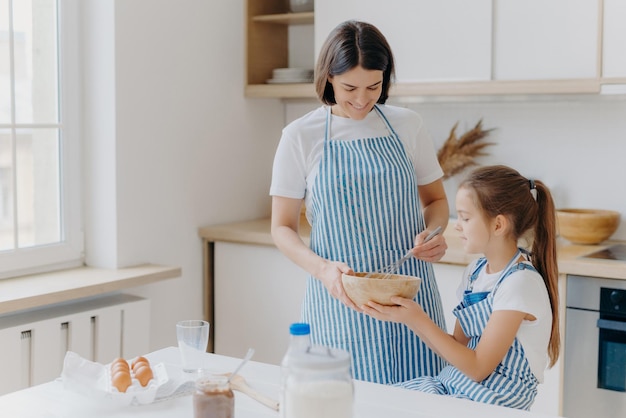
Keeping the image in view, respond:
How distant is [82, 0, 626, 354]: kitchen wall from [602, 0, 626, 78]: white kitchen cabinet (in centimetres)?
37

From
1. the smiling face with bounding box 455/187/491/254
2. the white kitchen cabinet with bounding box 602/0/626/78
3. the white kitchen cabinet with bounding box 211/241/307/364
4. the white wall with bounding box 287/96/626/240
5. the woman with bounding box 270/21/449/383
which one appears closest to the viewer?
the smiling face with bounding box 455/187/491/254

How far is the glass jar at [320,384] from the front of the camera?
1.15m

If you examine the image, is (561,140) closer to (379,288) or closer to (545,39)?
(545,39)

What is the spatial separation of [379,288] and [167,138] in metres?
1.66

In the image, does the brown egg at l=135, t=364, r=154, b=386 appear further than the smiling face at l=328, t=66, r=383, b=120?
No

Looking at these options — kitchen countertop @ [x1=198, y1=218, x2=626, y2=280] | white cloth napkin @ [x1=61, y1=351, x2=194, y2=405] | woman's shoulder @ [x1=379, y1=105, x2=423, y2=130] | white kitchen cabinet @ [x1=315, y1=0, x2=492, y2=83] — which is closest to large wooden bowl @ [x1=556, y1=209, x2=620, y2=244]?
kitchen countertop @ [x1=198, y1=218, x2=626, y2=280]

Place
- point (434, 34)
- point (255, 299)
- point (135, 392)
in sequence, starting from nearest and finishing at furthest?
1. point (135, 392)
2. point (434, 34)
3. point (255, 299)

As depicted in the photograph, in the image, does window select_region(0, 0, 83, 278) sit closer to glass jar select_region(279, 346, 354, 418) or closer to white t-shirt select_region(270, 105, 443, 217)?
white t-shirt select_region(270, 105, 443, 217)

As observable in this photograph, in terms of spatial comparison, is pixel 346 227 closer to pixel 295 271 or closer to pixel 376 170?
pixel 376 170

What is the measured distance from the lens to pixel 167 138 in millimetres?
3096

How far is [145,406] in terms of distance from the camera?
1517 mm

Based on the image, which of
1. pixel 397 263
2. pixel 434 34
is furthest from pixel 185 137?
pixel 397 263

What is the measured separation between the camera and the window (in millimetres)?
2684

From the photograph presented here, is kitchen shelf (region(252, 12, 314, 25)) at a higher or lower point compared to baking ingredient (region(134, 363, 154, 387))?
higher
